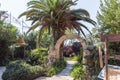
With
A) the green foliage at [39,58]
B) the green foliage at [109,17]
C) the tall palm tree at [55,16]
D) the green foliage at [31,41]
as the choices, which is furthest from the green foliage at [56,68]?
the green foliage at [31,41]

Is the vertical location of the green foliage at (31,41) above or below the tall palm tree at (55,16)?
below

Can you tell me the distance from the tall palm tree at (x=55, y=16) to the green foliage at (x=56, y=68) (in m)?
2.66

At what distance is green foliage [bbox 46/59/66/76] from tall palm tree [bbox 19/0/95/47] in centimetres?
266

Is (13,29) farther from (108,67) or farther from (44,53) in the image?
(108,67)

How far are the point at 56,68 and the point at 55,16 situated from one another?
4579 millimetres

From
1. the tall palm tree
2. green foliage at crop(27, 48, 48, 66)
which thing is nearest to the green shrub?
green foliage at crop(27, 48, 48, 66)

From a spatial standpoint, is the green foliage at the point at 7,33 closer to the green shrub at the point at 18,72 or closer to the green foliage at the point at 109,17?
the green foliage at the point at 109,17

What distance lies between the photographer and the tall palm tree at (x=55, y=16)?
22172 millimetres

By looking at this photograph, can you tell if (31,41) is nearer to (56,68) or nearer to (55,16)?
(55,16)

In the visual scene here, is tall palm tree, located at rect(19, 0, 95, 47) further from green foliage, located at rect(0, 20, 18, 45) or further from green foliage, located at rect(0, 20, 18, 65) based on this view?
green foliage, located at rect(0, 20, 18, 65)

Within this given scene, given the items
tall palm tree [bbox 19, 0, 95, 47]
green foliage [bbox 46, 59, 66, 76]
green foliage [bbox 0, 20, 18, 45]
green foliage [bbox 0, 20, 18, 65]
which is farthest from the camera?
green foliage [bbox 0, 20, 18, 65]

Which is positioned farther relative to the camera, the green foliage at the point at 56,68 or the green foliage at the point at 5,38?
the green foliage at the point at 5,38

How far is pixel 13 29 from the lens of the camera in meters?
26.9

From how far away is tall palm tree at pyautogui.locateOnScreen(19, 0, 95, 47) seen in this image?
72.7 ft
